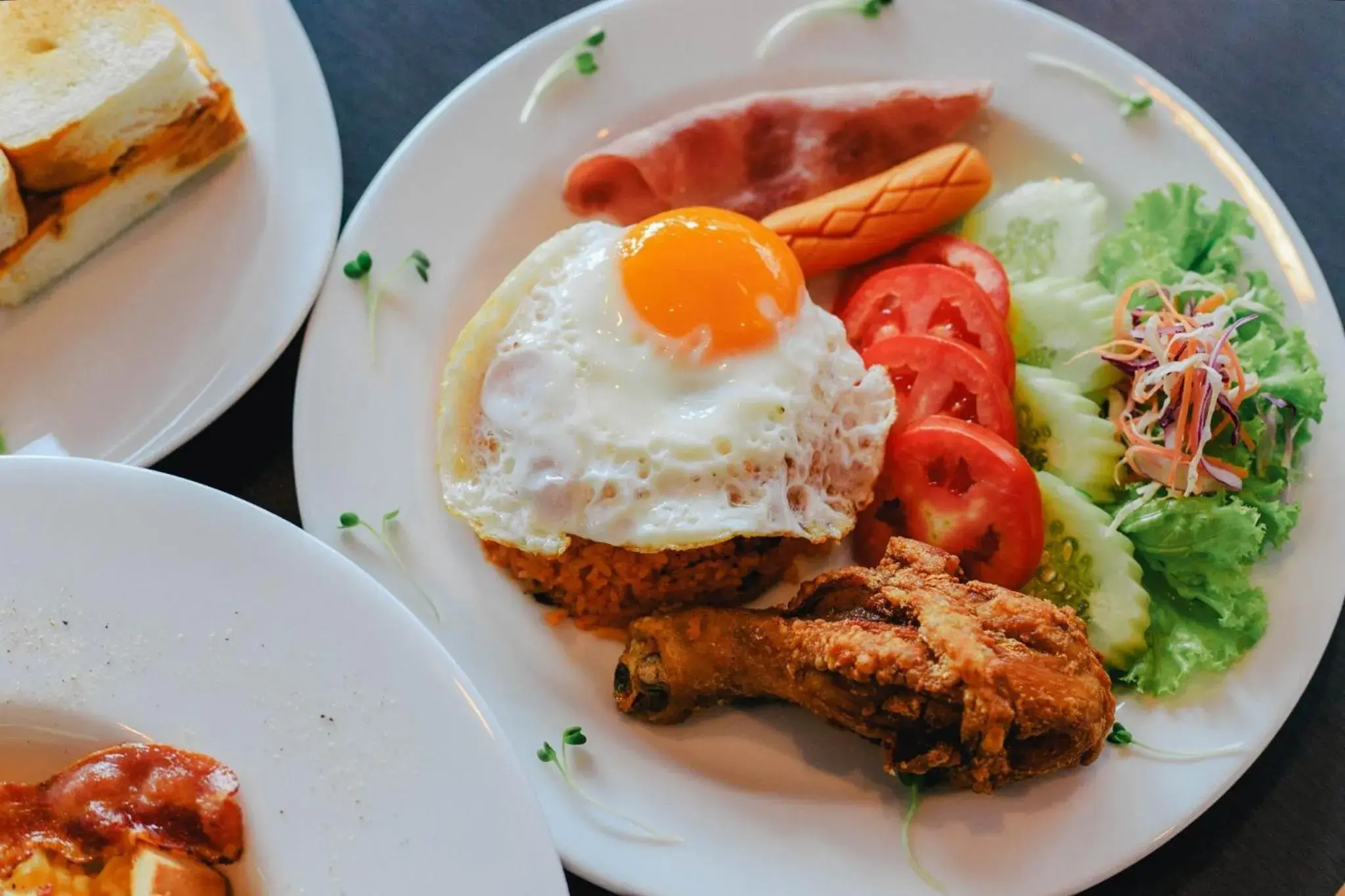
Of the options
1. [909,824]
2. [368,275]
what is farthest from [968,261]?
[368,275]

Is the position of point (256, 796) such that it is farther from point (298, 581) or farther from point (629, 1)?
point (629, 1)

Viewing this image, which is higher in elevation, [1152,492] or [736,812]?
[1152,492]

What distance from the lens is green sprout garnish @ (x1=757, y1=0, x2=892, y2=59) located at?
10.3ft

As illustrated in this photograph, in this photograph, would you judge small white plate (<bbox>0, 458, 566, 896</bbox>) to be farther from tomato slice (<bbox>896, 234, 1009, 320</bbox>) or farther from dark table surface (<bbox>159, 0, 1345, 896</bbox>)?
tomato slice (<bbox>896, 234, 1009, 320</bbox>)

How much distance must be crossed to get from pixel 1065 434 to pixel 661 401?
1.16 m

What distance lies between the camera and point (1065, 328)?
9.30 feet

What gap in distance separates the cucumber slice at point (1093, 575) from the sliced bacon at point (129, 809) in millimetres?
2076

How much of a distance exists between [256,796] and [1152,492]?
233cm

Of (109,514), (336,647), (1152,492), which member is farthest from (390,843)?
(1152,492)

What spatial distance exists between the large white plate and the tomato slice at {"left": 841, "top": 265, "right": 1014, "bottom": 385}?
1.97ft

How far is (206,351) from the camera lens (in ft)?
9.21

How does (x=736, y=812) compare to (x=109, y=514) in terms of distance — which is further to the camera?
(x=736, y=812)

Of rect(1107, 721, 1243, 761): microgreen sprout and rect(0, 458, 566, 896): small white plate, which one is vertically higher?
rect(0, 458, 566, 896): small white plate

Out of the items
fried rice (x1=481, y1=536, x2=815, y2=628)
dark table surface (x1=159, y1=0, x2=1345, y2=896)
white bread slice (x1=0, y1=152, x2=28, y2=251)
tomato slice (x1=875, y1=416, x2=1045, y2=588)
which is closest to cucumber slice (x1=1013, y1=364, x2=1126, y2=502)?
tomato slice (x1=875, y1=416, x2=1045, y2=588)
